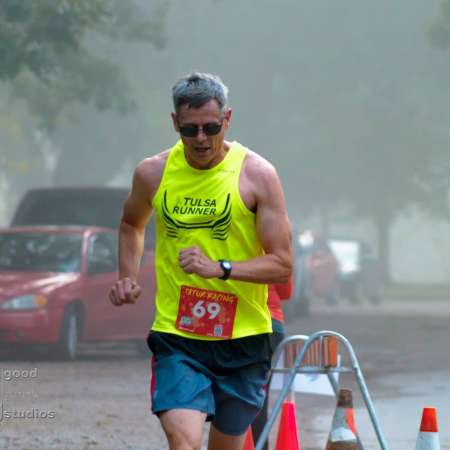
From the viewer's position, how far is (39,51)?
21859 mm

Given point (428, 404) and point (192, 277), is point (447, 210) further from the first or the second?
point (192, 277)

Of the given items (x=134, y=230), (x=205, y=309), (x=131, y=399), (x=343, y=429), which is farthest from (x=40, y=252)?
(x=205, y=309)

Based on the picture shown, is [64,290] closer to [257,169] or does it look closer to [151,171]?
[151,171]

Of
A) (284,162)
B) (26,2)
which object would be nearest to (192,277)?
(26,2)

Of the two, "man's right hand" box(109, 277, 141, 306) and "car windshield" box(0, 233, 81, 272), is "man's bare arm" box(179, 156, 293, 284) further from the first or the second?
"car windshield" box(0, 233, 81, 272)

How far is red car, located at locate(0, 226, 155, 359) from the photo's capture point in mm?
16625

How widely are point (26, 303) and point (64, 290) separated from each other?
1.38 feet

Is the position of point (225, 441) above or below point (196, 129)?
below

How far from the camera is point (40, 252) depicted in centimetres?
1772

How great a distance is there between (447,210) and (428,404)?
4878 centimetres

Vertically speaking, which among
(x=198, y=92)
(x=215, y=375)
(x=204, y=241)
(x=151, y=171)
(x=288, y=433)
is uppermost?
(x=198, y=92)

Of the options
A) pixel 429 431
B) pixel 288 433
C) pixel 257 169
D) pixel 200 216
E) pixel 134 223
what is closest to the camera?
pixel 200 216

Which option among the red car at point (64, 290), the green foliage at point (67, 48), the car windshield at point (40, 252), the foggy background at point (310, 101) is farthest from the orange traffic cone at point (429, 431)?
the foggy background at point (310, 101)

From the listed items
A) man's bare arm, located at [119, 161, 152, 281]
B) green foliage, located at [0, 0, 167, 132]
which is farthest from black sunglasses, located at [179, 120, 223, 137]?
green foliage, located at [0, 0, 167, 132]
